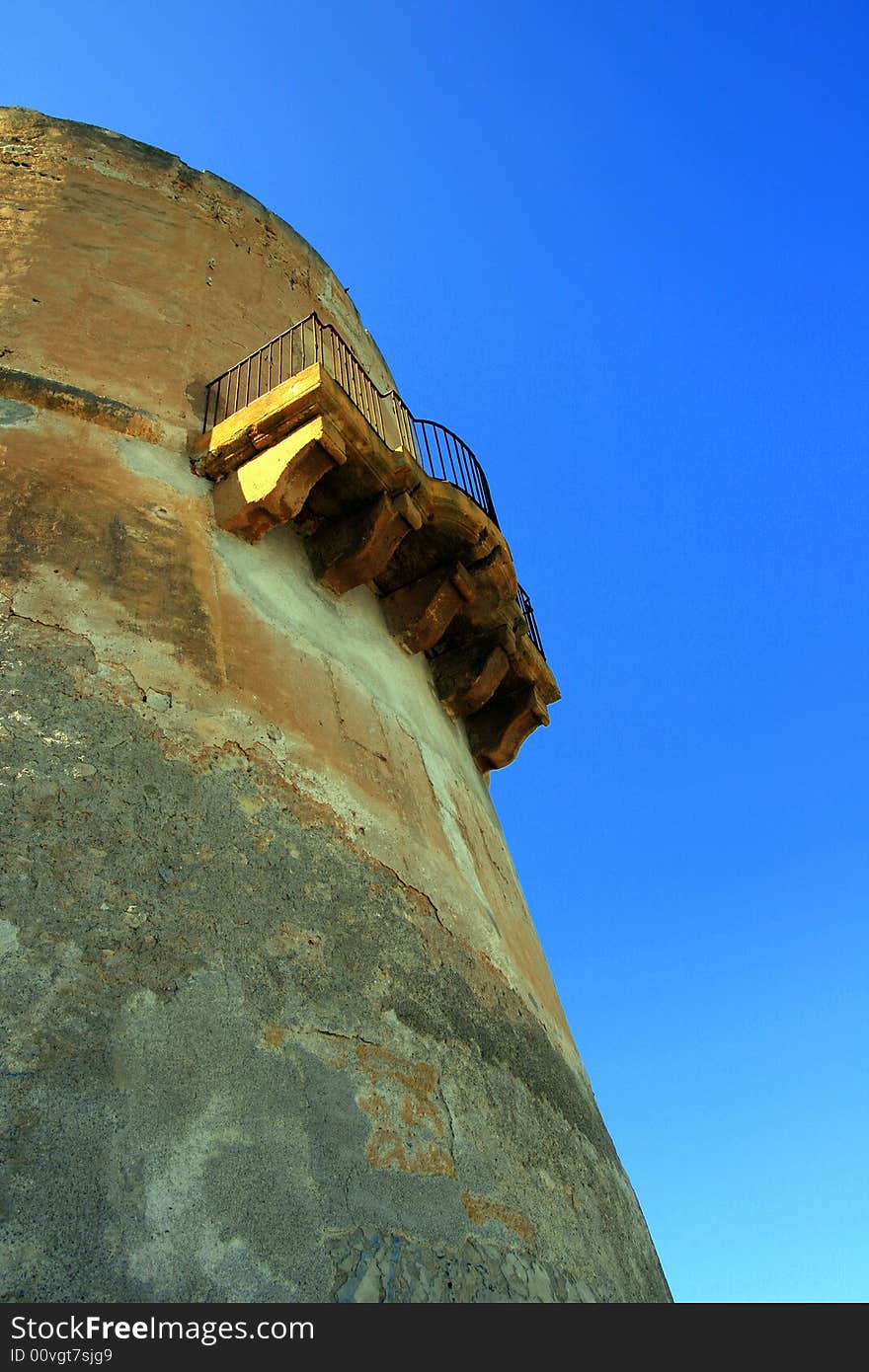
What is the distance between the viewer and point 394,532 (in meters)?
7.20

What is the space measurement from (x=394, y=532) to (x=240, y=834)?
9.89ft

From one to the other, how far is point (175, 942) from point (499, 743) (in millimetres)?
5039

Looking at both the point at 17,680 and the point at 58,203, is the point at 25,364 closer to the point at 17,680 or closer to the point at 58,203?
the point at 58,203

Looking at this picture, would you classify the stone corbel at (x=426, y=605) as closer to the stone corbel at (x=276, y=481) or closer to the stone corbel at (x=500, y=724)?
the stone corbel at (x=500, y=724)

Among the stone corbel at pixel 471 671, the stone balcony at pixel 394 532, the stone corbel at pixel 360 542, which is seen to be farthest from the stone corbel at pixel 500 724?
the stone corbel at pixel 360 542

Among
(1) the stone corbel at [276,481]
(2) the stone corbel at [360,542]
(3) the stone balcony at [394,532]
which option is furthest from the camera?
(2) the stone corbel at [360,542]

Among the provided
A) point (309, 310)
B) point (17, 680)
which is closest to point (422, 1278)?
point (17, 680)

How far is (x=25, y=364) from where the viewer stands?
6.66 metres

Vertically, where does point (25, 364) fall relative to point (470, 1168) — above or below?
above

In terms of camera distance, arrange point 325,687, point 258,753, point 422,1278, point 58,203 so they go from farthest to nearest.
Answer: point 58,203, point 325,687, point 258,753, point 422,1278

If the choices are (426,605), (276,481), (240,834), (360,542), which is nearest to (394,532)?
(360,542)

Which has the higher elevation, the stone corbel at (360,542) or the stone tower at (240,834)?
the stone corbel at (360,542)

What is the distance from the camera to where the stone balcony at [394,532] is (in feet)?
21.4

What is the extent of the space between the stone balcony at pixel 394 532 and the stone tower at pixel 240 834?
3cm
